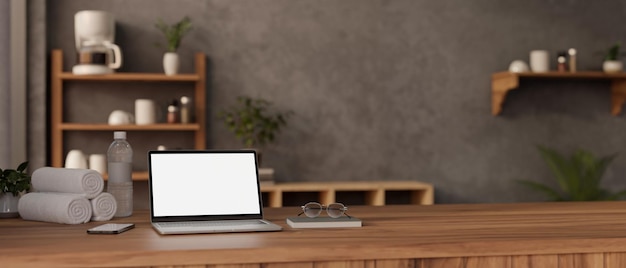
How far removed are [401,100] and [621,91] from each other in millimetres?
1485

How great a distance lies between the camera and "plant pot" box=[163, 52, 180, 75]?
14.4 ft

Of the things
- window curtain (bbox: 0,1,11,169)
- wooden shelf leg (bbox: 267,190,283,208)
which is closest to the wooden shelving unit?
window curtain (bbox: 0,1,11,169)

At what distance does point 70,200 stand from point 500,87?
3.35 m

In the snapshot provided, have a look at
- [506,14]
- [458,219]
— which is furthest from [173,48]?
[458,219]

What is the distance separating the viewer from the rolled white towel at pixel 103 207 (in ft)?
6.73

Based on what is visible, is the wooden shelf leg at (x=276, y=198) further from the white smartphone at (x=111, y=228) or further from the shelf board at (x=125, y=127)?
the white smartphone at (x=111, y=228)

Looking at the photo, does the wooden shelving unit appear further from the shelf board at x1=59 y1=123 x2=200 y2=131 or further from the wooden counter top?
the wooden counter top

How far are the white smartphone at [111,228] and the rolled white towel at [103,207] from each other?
0.12m

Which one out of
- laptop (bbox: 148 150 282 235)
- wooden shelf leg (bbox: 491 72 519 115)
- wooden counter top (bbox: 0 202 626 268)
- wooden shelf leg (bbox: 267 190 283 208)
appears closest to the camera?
wooden counter top (bbox: 0 202 626 268)

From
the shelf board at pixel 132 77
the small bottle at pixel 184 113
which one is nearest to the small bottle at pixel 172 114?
the small bottle at pixel 184 113

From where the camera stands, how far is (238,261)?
1606 millimetres

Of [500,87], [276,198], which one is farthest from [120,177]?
[500,87]

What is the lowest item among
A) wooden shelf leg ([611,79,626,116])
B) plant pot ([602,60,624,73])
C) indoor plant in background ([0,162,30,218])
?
indoor plant in background ([0,162,30,218])

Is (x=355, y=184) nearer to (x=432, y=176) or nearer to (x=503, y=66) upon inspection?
(x=432, y=176)
